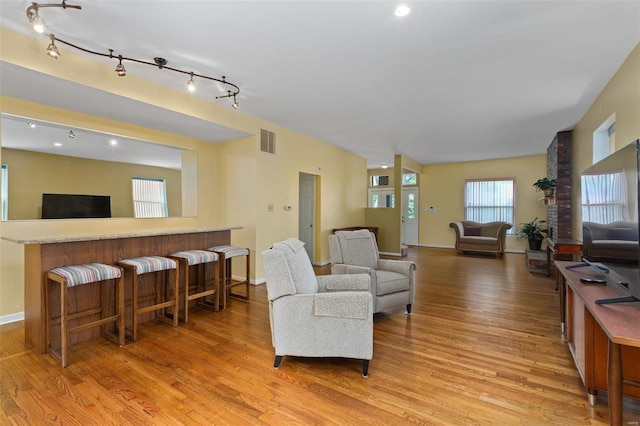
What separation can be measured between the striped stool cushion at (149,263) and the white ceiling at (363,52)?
170cm

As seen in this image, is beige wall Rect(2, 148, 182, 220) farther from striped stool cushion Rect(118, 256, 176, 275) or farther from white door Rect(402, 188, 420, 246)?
white door Rect(402, 188, 420, 246)

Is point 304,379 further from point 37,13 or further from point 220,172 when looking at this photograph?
point 220,172

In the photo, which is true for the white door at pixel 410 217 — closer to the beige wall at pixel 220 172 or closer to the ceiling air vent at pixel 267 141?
the beige wall at pixel 220 172

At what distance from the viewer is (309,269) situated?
271 centimetres

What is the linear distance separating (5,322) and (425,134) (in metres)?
6.50

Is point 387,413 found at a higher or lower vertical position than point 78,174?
lower

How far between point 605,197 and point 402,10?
196cm

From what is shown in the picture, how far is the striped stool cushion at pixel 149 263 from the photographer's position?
114 inches

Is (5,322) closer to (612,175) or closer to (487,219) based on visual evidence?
(612,175)

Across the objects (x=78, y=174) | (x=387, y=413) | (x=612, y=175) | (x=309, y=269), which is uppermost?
(x=78, y=174)

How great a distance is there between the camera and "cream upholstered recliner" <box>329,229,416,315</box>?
3193mm

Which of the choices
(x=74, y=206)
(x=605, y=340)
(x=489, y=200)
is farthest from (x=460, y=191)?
(x=74, y=206)

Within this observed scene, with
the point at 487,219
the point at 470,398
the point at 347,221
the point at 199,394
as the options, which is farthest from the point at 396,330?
the point at 487,219

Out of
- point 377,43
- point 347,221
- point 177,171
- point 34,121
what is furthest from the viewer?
point 347,221
